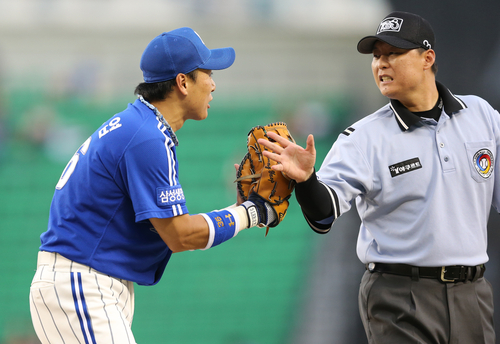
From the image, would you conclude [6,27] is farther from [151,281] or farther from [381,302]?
[381,302]

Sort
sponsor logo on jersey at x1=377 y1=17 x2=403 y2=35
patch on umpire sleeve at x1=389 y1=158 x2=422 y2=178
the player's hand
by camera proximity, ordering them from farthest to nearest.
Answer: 1. sponsor logo on jersey at x1=377 y1=17 x2=403 y2=35
2. patch on umpire sleeve at x1=389 y1=158 x2=422 y2=178
3. the player's hand

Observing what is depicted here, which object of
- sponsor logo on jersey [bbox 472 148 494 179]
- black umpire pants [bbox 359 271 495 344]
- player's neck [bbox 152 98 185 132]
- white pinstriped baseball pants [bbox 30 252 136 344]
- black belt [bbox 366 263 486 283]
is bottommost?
black umpire pants [bbox 359 271 495 344]

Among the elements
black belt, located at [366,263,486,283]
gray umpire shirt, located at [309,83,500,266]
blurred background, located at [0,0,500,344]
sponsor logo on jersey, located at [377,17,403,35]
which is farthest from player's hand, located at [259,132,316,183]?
blurred background, located at [0,0,500,344]

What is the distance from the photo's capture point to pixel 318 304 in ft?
19.1

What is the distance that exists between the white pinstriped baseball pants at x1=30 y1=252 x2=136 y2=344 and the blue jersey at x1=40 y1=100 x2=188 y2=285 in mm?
51

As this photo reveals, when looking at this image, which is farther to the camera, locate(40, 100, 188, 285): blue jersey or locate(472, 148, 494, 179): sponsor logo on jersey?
locate(472, 148, 494, 179): sponsor logo on jersey

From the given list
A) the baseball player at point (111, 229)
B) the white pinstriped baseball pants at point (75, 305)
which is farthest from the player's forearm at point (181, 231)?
the white pinstriped baseball pants at point (75, 305)

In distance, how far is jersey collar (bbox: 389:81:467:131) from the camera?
7.76 ft

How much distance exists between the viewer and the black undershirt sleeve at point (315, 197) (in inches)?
85.7

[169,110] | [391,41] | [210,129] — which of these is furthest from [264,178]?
[210,129]

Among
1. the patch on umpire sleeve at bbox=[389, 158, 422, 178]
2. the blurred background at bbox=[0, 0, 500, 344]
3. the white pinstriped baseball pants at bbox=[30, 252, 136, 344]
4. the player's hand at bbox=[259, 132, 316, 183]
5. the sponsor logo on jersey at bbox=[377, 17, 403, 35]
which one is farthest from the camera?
the blurred background at bbox=[0, 0, 500, 344]

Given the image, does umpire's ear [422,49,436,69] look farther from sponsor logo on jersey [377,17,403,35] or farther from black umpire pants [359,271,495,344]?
black umpire pants [359,271,495,344]

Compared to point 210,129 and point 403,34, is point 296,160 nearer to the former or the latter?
point 403,34

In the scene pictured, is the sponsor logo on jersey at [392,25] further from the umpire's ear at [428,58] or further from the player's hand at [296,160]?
the player's hand at [296,160]
